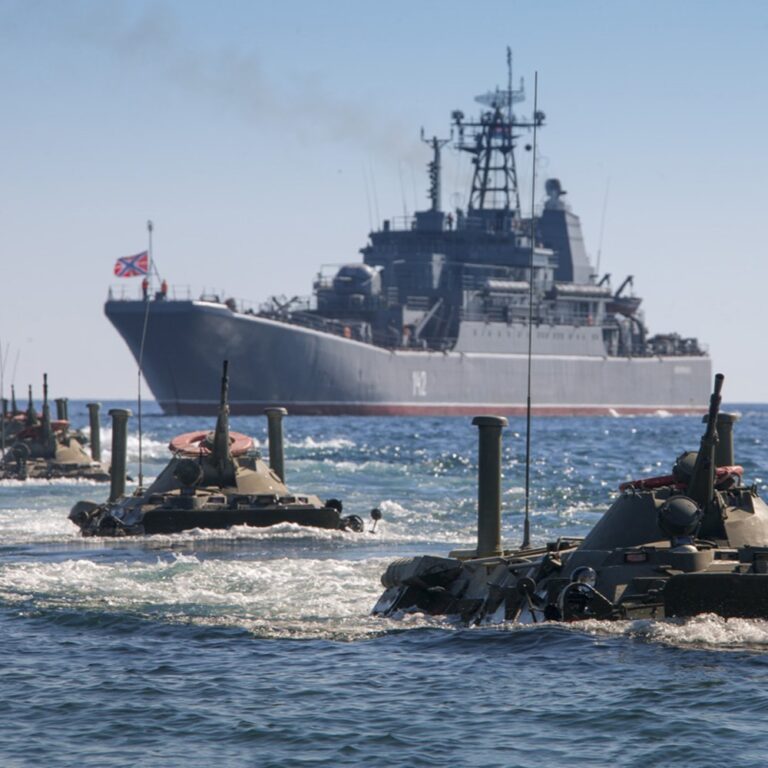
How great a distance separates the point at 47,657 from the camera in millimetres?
17219

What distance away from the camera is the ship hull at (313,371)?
385 ft

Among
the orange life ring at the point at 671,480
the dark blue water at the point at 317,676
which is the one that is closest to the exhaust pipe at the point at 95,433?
the dark blue water at the point at 317,676

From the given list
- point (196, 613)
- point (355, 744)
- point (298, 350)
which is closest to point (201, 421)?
point (298, 350)

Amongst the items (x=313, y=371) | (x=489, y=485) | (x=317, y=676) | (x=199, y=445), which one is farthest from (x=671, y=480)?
(x=313, y=371)

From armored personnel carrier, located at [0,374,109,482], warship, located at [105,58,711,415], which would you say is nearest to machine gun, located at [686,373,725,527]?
armored personnel carrier, located at [0,374,109,482]

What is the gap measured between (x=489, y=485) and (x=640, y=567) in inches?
191

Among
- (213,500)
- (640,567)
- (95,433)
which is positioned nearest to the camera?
(640,567)

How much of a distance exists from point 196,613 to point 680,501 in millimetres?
6274

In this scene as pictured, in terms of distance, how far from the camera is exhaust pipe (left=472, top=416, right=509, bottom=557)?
22.1 metres

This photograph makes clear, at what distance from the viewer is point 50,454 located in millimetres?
53188

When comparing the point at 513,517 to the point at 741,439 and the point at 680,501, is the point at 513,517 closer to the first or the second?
the point at 680,501

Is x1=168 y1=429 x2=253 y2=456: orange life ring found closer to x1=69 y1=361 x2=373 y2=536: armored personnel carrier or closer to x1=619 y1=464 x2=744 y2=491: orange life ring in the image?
x1=69 y1=361 x2=373 y2=536: armored personnel carrier

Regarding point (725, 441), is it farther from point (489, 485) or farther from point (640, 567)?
point (640, 567)

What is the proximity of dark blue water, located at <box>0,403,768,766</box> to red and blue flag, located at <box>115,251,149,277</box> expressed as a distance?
54107 mm
